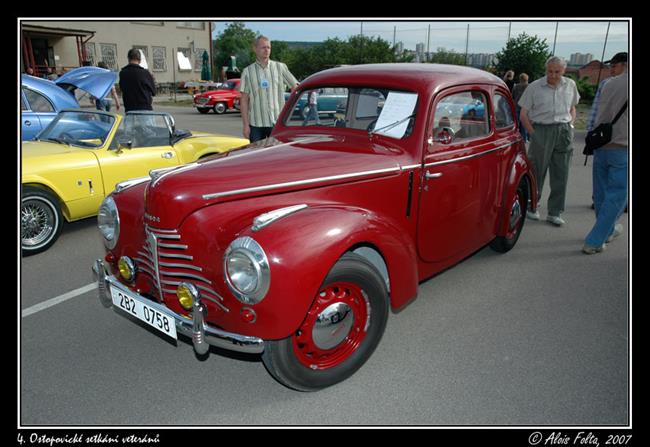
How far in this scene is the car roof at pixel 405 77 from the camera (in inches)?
132

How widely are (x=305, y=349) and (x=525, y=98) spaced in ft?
14.5

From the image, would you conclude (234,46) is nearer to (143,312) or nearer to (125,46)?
(125,46)

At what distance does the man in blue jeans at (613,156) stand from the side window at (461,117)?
1.39m

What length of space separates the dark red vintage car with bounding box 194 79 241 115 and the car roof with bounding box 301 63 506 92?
53.9 ft

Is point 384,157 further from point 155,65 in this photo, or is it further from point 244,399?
point 155,65

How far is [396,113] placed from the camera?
3.34m

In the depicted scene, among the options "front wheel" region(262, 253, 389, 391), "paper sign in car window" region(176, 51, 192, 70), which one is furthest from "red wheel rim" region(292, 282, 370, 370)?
"paper sign in car window" region(176, 51, 192, 70)

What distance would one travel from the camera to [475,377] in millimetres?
2738

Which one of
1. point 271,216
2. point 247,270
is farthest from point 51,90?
point 247,270

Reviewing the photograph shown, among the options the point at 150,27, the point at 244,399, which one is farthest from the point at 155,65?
the point at 244,399

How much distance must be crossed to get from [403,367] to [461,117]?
2.02 meters

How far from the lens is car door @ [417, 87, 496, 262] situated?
10.7ft

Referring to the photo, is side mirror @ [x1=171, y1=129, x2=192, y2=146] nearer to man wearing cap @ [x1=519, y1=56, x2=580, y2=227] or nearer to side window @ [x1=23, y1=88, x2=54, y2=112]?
side window @ [x1=23, y1=88, x2=54, y2=112]

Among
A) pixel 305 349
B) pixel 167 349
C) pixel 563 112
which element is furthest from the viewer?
pixel 563 112
